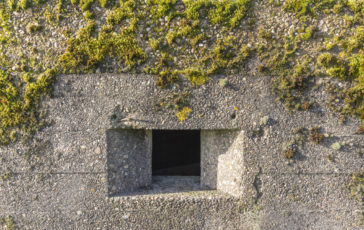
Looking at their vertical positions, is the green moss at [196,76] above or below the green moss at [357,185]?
above

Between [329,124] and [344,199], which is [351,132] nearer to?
[329,124]

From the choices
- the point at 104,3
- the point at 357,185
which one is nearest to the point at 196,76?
the point at 104,3

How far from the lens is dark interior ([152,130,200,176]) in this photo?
3.72 m

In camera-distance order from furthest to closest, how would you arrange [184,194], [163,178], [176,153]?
[176,153] → [163,178] → [184,194]

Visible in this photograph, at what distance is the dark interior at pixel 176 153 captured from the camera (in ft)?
12.2

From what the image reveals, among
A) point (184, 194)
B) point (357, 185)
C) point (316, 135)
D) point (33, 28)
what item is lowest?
point (184, 194)

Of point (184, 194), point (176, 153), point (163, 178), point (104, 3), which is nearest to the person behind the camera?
point (104, 3)

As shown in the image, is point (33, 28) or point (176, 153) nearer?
point (33, 28)

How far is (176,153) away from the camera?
12.7 feet

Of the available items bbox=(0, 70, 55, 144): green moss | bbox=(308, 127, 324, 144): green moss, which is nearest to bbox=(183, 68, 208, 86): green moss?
bbox=(308, 127, 324, 144): green moss

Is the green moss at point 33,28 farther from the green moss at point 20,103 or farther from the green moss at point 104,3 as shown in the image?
the green moss at point 104,3

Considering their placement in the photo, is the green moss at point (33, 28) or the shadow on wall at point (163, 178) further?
the shadow on wall at point (163, 178)

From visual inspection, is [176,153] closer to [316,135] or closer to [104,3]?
[316,135]

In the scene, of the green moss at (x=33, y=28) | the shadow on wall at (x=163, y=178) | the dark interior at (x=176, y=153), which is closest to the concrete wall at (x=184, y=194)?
the shadow on wall at (x=163, y=178)
